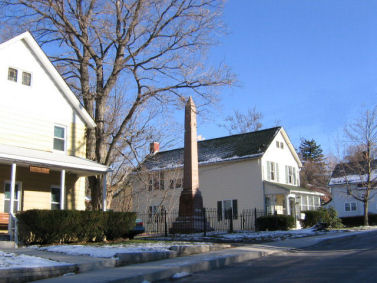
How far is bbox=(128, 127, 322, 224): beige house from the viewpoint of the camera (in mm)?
29328

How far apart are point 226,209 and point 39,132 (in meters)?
17.2

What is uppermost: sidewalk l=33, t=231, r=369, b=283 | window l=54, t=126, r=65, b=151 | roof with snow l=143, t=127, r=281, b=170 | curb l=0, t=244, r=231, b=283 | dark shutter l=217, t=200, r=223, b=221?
roof with snow l=143, t=127, r=281, b=170

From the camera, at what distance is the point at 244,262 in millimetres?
11000

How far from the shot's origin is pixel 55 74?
59.8 feet

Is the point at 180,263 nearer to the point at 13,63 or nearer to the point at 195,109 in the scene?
the point at 13,63

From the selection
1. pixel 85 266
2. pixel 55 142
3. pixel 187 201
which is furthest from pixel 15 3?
pixel 85 266

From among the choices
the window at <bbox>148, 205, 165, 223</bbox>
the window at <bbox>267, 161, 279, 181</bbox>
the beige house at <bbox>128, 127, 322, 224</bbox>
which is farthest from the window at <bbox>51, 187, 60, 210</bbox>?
the window at <bbox>267, 161, 279, 181</bbox>

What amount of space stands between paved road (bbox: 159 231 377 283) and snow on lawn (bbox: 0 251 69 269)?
9.83 feet

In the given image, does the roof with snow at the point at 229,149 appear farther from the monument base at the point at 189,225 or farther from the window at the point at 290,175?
the monument base at the point at 189,225

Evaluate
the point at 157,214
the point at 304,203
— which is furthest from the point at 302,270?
the point at 304,203

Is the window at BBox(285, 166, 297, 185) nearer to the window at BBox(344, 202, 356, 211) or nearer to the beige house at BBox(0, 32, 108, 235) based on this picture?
the window at BBox(344, 202, 356, 211)

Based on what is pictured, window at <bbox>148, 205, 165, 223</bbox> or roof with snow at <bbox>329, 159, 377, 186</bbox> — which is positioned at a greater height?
roof with snow at <bbox>329, 159, 377, 186</bbox>

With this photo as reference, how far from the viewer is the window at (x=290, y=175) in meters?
33.2

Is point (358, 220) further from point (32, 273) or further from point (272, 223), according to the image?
point (32, 273)
